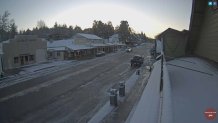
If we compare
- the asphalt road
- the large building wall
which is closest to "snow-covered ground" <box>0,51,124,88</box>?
the asphalt road

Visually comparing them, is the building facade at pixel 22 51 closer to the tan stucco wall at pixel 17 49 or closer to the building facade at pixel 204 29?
the tan stucco wall at pixel 17 49

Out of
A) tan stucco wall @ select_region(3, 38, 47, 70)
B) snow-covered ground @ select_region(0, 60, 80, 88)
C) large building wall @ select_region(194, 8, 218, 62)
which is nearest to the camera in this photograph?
large building wall @ select_region(194, 8, 218, 62)

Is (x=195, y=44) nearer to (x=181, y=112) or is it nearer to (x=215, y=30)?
(x=215, y=30)

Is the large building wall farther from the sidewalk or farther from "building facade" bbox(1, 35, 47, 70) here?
"building facade" bbox(1, 35, 47, 70)

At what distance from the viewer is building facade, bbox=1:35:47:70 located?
3084 centimetres

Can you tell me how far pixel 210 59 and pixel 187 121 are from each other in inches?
229

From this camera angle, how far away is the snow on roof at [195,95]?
430 cm

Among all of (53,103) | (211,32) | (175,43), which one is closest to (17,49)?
(53,103)

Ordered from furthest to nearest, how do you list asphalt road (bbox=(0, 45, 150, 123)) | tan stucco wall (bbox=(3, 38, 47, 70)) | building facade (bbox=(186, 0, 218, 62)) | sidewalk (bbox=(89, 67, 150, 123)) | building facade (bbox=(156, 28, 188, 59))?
tan stucco wall (bbox=(3, 38, 47, 70)), building facade (bbox=(156, 28, 188, 59)), asphalt road (bbox=(0, 45, 150, 123)), sidewalk (bbox=(89, 67, 150, 123)), building facade (bbox=(186, 0, 218, 62))

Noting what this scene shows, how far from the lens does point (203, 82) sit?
6504 millimetres

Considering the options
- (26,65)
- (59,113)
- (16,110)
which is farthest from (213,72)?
(26,65)

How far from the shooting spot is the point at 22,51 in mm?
33406

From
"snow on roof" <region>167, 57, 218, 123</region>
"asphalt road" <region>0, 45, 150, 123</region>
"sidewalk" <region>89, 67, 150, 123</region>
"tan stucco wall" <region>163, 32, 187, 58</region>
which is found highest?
"tan stucco wall" <region>163, 32, 187, 58</region>

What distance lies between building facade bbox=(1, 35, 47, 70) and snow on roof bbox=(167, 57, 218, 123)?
30.5 m
